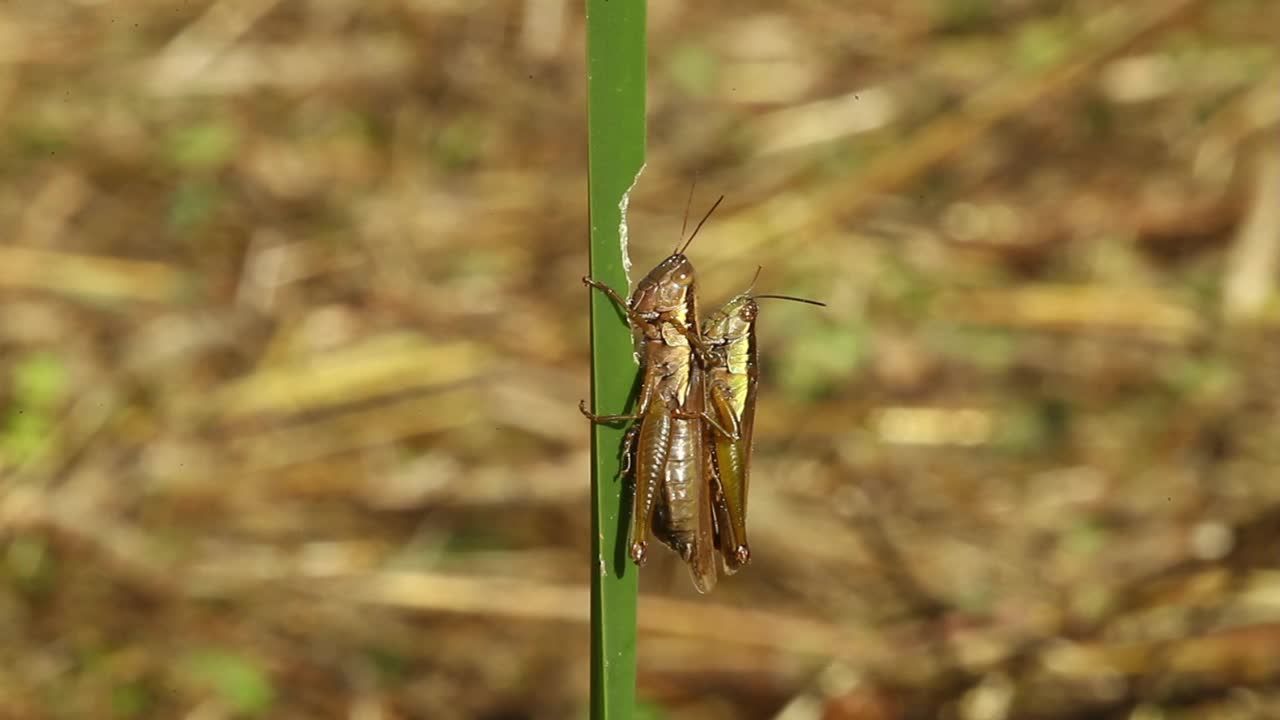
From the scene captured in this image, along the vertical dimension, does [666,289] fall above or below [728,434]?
above

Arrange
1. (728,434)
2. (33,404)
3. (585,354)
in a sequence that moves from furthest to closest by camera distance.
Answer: (585,354)
(33,404)
(728,434)

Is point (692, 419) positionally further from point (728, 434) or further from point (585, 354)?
point (585, 354)

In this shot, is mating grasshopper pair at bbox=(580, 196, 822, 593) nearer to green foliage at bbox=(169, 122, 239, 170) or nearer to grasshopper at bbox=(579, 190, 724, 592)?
grasshopper at bbox=(579, 190, 724, 592)

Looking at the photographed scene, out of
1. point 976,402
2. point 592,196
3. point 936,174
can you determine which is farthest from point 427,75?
point 592,196

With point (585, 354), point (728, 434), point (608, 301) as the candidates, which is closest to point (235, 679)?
point (585, 354)

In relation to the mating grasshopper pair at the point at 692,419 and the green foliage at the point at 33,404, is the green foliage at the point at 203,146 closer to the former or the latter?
the green foliage at the point at 33,404

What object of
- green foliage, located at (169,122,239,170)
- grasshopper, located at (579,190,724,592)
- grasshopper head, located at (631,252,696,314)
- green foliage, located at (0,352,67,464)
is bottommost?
grasshopper, located at (579,190,724,592)

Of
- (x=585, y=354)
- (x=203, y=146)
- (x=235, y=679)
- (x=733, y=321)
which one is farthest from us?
(x=203, y=146)

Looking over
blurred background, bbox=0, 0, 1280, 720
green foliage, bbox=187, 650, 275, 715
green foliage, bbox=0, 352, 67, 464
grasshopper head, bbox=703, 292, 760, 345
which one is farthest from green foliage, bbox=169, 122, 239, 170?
grasshopper head, bbox=703, 292, 760, 345
